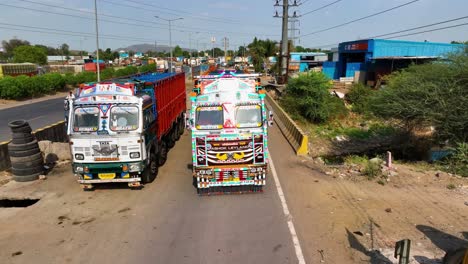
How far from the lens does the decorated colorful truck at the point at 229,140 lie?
10.5 m

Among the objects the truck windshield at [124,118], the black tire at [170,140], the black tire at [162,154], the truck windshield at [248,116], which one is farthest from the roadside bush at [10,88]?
the truck windshield at [248,116]

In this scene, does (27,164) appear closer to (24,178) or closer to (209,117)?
(24,178)

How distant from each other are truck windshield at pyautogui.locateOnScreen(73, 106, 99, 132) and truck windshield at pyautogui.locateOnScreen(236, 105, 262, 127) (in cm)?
438

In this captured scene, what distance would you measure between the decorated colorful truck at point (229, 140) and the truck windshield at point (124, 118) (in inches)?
66.1

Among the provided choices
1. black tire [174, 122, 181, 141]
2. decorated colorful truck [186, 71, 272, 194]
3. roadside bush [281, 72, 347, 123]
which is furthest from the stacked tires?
roadside bush [281, 72, 347, 123]

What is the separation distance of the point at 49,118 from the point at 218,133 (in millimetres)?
21274

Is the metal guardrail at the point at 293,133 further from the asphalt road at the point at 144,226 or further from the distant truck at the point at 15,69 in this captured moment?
the distant truck at the point at 15,69

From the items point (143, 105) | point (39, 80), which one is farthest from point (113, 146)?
point (39, 80)

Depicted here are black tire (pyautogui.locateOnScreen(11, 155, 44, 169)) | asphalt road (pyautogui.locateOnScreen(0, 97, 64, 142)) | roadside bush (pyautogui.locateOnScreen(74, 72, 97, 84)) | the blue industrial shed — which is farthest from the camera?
roadside bush (pyautogui.locateOnScreen(74, 72, 97, 84))

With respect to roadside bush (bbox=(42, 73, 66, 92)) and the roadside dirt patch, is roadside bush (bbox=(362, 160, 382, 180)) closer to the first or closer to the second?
the roadside dirt patch

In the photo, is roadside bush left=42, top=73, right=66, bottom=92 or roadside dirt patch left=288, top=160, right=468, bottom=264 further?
roadside bush left=42, top=73, right=66, bottom=92

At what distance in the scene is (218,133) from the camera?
1057 cm

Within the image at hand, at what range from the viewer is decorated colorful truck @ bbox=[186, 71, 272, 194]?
10477 mm

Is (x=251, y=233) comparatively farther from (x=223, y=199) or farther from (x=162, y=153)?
(x=162, y=153)
